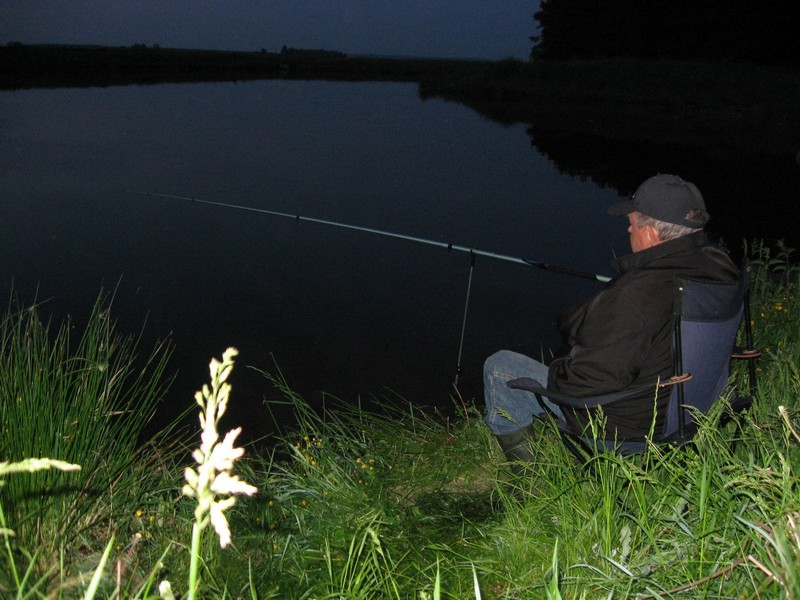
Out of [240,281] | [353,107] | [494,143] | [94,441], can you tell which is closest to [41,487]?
[94,441]

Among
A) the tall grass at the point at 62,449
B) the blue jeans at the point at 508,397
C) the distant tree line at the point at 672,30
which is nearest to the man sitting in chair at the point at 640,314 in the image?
the blue jeans at the point at 508,397

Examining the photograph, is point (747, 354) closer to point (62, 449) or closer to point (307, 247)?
point (62, 449)

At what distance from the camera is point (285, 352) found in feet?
20.1

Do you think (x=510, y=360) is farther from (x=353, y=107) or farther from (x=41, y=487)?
(x=353, y=107)

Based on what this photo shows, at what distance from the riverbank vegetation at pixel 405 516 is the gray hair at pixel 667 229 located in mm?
562

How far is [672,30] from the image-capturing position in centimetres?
3547

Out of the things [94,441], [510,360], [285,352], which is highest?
[510,360]

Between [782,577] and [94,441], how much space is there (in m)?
2.10

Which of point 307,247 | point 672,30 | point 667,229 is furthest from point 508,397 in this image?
point 672,30

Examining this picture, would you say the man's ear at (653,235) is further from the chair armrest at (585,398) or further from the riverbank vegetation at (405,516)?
the riverbank vegetation at (405,516)

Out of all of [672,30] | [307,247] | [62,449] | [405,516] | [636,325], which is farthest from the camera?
[672,30]

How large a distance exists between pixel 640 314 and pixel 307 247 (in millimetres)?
7218

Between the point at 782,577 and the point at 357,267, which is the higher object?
the point at 782,577

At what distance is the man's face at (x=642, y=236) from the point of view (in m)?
2.36
